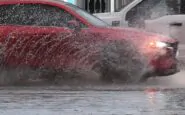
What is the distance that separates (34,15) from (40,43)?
2.22 feet

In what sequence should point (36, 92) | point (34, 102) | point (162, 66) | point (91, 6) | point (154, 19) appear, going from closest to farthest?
point (34, 102), point (36, 92), point (162, 66), point (154, 19), point (91, 6)

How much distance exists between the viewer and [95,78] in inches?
436

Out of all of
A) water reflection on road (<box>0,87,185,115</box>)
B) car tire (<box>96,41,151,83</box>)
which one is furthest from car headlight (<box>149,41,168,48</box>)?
water reflection on road (<box>0,87,185,115</box>)

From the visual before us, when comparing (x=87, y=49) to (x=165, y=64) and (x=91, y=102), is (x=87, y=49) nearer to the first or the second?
(x=165, y=64)

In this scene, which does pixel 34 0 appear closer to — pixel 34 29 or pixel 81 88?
pixel 34 29

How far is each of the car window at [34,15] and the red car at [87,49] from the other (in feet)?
0.18

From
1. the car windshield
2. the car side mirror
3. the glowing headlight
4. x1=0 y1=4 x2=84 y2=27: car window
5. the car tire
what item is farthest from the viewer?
the car windshield

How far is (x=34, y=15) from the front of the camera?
11.2m

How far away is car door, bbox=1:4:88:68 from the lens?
10.8m

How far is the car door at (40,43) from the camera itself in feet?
35.3

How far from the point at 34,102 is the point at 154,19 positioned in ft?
21.3

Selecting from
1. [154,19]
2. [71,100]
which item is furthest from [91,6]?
[71,100]

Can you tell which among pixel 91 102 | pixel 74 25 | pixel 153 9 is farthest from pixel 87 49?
pixel 153 9

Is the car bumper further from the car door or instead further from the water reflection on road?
the car door
